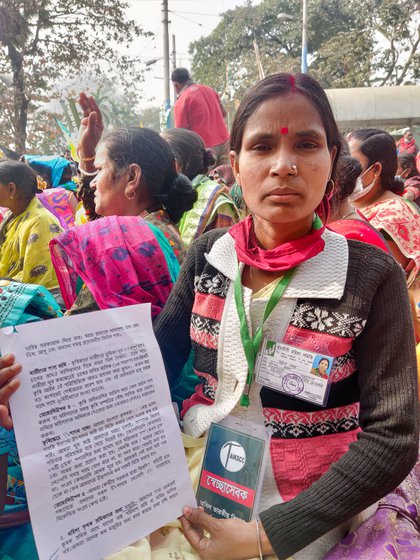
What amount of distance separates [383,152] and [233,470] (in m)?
2.76

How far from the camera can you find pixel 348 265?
1264 mm

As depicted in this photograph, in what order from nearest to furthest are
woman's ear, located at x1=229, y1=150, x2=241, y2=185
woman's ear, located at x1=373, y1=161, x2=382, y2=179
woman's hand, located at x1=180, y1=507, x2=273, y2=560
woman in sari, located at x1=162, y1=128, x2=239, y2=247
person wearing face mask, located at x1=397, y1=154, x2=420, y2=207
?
woman's hand, located at x1=180, y1=507, x2=273, y2=560 < woman's ear, located at x1=229, y1=150, x2=241, y2=185 < woman's ear, located at x1=373, y1=161, x2=382, y2=179 < woman in sari, located at x1=162, y1=128, x2=239, y2=247 < person wearing face mask, located at x1=397, y1=154, x2=420, y2=207

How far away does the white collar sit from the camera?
4.03 feet

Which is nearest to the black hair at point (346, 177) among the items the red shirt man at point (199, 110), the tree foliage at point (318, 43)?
the red shirt man at point (199, 110)

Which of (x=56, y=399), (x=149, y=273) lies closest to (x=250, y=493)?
(x=56, y=399)

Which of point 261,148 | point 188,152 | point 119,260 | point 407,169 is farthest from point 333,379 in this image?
point 407,169

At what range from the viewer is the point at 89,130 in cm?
251

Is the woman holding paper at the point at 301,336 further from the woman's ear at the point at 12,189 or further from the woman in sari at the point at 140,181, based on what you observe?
the woman's ear at the point at 12,189

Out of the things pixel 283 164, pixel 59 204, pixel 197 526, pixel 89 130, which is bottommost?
pixel 59 204

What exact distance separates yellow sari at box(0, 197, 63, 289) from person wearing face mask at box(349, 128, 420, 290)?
2424 mm

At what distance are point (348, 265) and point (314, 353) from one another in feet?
0.82

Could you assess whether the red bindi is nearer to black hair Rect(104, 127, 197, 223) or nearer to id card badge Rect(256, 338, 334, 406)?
id card badge Rect(256, 338, 334, 406)

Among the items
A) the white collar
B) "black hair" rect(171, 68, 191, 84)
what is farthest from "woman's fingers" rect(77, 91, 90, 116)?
"black hair" rect(171, 68, 191, 84)

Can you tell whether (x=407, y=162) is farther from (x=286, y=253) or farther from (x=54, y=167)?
(x=286, y=253)
